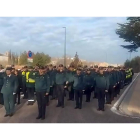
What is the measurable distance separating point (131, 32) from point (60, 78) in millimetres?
1703

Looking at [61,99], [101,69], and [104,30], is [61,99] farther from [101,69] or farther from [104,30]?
[104,30]

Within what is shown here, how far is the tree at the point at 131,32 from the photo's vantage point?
809 centimetres

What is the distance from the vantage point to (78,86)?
893 cm

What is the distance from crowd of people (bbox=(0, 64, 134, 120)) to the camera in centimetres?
845

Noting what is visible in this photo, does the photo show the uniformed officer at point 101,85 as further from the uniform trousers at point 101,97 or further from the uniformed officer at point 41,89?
the uniformed officer at point 41,89

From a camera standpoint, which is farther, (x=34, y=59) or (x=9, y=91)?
(x=9, y=91)

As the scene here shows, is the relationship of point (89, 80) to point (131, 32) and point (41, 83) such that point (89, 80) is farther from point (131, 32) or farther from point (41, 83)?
point (131, 32)

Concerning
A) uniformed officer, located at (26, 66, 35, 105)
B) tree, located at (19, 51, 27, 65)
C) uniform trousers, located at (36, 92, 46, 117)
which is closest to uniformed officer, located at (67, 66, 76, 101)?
uniform trousers, located at (36, 92, 46, 117)

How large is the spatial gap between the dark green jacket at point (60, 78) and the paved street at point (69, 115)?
48 centimetres

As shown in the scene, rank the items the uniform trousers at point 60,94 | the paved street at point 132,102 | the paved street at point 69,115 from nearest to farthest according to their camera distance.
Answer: the paved street at point 69,115, the paved street at point 132,102, the uniform trousers at point 60,94

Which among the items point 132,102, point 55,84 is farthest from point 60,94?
point 132,102

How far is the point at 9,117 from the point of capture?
8.23m

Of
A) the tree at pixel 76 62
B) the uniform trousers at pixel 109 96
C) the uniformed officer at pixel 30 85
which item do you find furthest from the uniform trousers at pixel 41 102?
the uniform trousers at pixel 109 96
